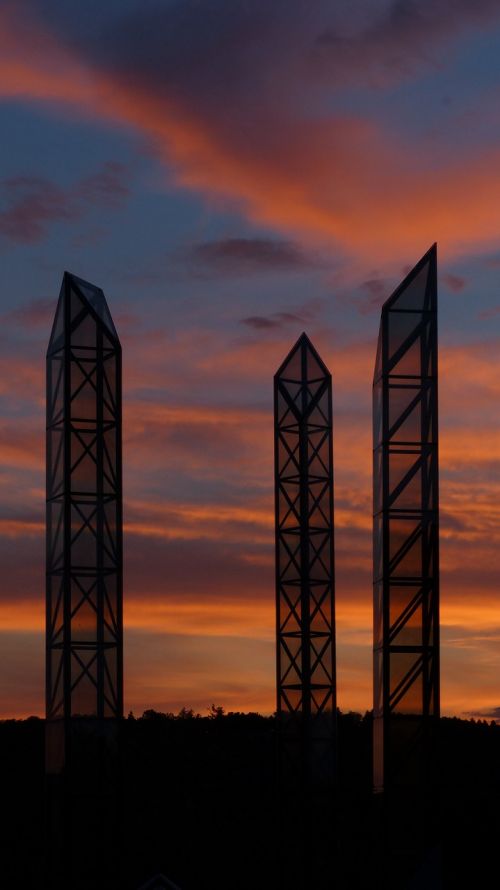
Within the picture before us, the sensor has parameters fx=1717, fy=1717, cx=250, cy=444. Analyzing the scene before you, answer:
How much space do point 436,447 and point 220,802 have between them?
44821mm

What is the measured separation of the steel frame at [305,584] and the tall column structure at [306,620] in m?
0.02

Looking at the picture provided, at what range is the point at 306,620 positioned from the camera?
1666 inches

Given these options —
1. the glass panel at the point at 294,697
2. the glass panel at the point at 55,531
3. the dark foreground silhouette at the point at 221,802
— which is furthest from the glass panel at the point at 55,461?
the dark foreground silhouette at the point at 221,802

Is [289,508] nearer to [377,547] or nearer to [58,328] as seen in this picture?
[58,328]

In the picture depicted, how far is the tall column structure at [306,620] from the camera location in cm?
4188

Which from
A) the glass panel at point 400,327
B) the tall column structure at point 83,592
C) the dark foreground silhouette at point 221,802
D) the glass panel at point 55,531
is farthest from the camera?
the dark foreground silhouette at point 221,802

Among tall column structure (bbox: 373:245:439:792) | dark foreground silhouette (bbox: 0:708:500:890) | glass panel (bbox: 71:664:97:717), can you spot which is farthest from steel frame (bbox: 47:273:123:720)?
dark foreground silhouette (bbox: 0:708:500:890)

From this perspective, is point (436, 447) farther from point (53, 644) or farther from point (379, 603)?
point (53, 644)

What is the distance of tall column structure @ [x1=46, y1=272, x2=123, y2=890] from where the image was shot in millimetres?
35250

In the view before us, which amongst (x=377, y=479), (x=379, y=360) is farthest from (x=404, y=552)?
(x=379, y=360)

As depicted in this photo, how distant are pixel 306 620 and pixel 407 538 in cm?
988

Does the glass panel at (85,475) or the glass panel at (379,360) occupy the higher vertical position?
the glass panel at (379,360)

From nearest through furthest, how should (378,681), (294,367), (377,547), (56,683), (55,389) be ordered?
(378,681) → (377,547) → (56,683) → (55,389) → (294,367)

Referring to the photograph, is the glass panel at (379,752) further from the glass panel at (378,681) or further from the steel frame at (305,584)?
the steel frame at (305,584)
